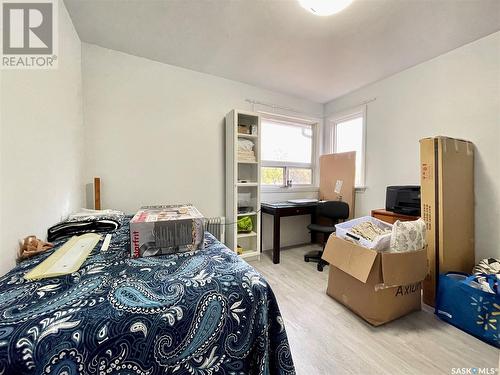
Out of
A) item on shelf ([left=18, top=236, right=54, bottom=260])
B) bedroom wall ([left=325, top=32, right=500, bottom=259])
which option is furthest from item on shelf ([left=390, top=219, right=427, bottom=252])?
item on shelf ([left=18, top=236, right=54, bottom=260])

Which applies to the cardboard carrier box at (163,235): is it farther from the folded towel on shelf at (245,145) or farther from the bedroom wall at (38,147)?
the folded towel on shelf at (245,145)

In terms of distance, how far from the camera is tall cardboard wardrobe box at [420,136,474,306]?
1729 mm

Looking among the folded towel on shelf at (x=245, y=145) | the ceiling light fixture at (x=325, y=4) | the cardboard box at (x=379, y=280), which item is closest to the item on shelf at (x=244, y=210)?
the folded towel on shelf at (x=245, y=145)

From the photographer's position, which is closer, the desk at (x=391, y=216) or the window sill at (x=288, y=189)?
the desk at (x=391, y=216)

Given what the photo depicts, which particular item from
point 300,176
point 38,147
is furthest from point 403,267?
point 38,147

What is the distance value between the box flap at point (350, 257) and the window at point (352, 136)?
1.61 m

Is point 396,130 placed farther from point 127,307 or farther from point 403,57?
point 127,307

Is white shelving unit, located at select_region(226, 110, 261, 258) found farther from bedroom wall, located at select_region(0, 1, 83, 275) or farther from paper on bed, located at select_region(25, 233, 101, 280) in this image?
paper on bed, located at select_region(25, 233, 101, 280)

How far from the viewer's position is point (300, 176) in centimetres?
346

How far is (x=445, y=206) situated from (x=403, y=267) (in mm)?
735

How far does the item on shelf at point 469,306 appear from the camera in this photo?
1351 millimetres

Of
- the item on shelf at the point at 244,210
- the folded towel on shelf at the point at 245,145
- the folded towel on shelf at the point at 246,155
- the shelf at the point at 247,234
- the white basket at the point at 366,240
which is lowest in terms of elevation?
the shelf at the point at 247,234

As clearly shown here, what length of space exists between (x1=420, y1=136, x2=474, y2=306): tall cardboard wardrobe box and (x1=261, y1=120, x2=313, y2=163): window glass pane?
1.77 m

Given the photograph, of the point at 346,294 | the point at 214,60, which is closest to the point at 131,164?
the point at 214,60
